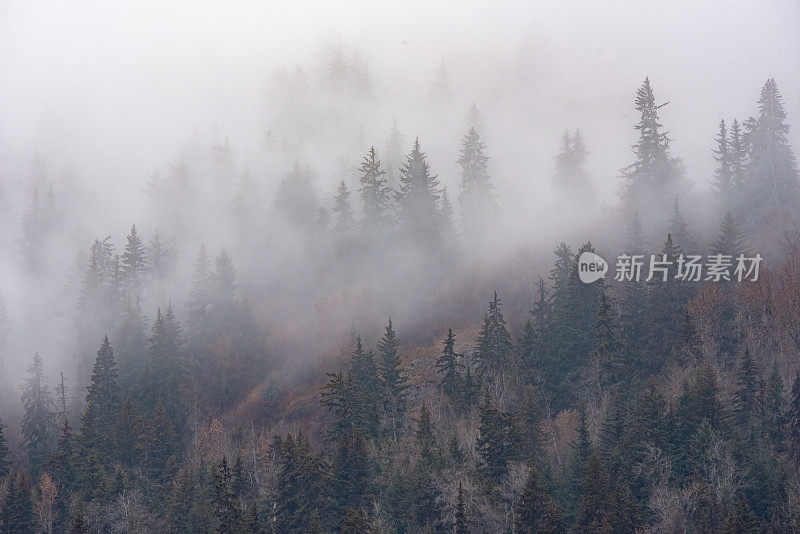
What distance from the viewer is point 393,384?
67.8m

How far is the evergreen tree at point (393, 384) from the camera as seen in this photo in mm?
66000

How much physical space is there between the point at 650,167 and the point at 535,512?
5898 cm

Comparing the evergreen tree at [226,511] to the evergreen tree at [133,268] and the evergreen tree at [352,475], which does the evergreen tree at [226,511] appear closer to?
the evergreen tree at [352,475]

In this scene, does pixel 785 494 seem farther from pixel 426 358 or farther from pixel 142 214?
pixel 142 214

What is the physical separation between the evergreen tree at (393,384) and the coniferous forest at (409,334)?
30 cm

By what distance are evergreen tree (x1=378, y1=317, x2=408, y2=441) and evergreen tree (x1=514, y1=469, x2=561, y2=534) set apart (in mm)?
16727

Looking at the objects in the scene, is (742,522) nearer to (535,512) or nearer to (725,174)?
(535,512)

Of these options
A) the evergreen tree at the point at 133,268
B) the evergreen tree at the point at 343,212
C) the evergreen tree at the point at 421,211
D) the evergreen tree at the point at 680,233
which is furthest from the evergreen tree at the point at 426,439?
the evergreen tree at the point at 133,268

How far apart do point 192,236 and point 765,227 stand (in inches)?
3207

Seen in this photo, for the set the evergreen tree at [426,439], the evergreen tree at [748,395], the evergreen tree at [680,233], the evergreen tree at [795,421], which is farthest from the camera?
the evergreen tree at [680,233]

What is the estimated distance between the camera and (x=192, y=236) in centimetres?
11738

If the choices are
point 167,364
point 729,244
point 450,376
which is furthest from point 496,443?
point 167,364

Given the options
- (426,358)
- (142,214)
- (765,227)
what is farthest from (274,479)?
(142,214)

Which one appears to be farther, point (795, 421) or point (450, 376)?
point (450, 376)
